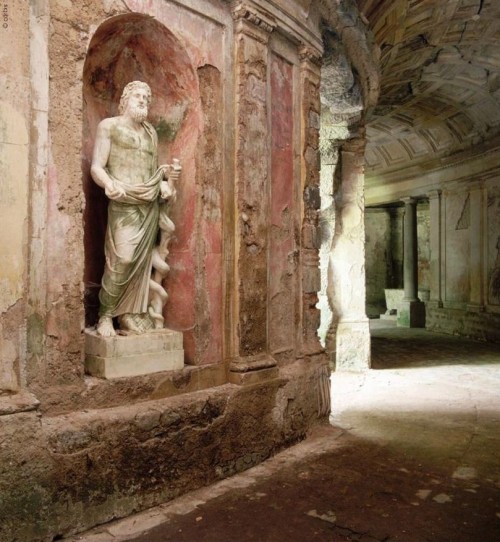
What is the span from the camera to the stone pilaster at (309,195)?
4754 millimetres

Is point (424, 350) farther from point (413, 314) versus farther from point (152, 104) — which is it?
point (152, 104)

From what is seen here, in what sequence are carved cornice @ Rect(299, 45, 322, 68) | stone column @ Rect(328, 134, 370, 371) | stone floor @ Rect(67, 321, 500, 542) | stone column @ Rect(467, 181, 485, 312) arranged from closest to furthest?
stone floor @ Rect(67, 321, 500, 542)
carved cornice @ Rect(299, 45, 322, 68)
stone column @ Rect(328, 134, 370, 371)
stone column @ Rect(467, 181, 485, 312)

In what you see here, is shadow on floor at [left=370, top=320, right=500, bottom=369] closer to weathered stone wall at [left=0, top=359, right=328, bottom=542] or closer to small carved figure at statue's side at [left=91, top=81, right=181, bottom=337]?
weathered stone wall at [left=0, top=359, right=328, bottom=542]

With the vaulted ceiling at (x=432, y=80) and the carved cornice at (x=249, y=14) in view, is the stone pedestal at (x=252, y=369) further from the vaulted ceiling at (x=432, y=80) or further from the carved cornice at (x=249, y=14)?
the vaulted ceiling at (x=432, y=80)

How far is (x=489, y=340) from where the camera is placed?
36.2ft

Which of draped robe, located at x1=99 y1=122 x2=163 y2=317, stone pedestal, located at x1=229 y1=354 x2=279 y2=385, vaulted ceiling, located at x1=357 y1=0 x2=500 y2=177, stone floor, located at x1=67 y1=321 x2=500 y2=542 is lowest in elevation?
stone floor, located at x1=67 y1=321 x2=500 y2=542

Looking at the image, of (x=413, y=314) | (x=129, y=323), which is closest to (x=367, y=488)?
(x=129, y=323)

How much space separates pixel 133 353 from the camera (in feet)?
10.9

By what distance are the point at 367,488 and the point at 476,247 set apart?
9528 mm

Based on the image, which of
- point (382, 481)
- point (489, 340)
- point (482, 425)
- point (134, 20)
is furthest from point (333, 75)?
point (489, 340)

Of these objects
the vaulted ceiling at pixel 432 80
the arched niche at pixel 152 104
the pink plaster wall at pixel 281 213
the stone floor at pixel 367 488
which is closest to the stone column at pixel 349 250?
the vaulted ceiling at pixel 432 80

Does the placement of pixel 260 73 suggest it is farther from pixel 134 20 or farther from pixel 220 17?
pixel 134 20

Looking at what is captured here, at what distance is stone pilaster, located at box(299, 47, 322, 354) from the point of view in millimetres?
4754

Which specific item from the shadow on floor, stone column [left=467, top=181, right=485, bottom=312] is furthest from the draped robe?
stone column [left=467, top=181, right=485, bottom=312]
